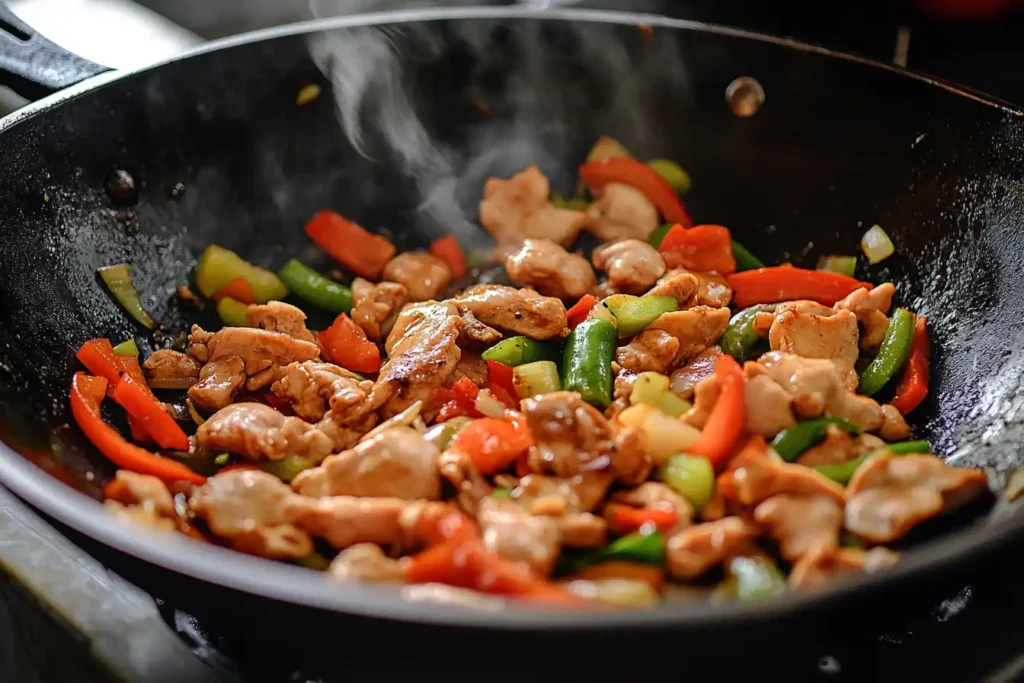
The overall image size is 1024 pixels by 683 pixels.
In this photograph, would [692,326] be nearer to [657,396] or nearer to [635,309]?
[635,309]

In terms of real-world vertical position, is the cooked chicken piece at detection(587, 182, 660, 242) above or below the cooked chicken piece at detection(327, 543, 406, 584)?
above

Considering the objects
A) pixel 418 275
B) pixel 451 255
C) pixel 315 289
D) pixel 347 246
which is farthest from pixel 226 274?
pixel 451 255

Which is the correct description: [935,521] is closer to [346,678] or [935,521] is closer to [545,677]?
[545,677]

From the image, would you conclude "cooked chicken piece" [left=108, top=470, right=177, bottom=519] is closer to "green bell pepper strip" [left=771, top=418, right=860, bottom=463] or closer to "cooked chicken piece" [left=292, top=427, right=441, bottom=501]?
"cooked chicken piece" [left=292, top=427, right=441, bottom=501]

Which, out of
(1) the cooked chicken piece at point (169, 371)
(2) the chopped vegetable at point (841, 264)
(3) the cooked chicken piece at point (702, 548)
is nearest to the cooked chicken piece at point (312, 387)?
(1) the cooked chicken piece at point (169, 371)

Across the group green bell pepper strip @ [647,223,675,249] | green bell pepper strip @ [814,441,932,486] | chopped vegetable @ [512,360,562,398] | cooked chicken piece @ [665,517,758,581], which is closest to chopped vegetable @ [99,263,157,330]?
chopped vegetable @ [512,360,562,398]

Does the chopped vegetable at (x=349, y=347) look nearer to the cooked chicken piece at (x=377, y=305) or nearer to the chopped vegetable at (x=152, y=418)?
the cooked chicken piece at (x=377, y=305)
